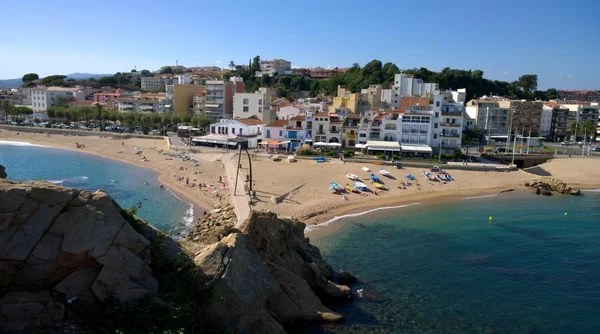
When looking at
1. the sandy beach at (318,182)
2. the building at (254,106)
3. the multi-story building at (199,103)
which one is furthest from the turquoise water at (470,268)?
the multi-story building at (199,103)

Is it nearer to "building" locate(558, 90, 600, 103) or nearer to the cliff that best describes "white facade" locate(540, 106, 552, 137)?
"building" locate(558, 90, 600, 103)

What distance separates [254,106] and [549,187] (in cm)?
4574

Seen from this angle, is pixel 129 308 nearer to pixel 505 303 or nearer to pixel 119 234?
pixel 119 234

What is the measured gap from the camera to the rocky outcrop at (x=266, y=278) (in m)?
14.1

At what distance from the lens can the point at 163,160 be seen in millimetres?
57344

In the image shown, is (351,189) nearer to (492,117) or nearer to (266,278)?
(266,278)

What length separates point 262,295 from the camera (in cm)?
1493

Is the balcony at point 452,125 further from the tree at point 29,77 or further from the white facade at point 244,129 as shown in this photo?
the tree at point 29,77

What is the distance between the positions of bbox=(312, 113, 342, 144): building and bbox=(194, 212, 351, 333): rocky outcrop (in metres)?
39.2

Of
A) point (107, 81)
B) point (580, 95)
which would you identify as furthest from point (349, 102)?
point (107, 81)

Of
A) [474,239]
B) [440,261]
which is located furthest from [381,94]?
[440,261]

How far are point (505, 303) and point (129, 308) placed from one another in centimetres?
1697

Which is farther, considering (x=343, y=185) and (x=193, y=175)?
(x=193, y=175)

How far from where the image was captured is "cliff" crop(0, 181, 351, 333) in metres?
11.6
